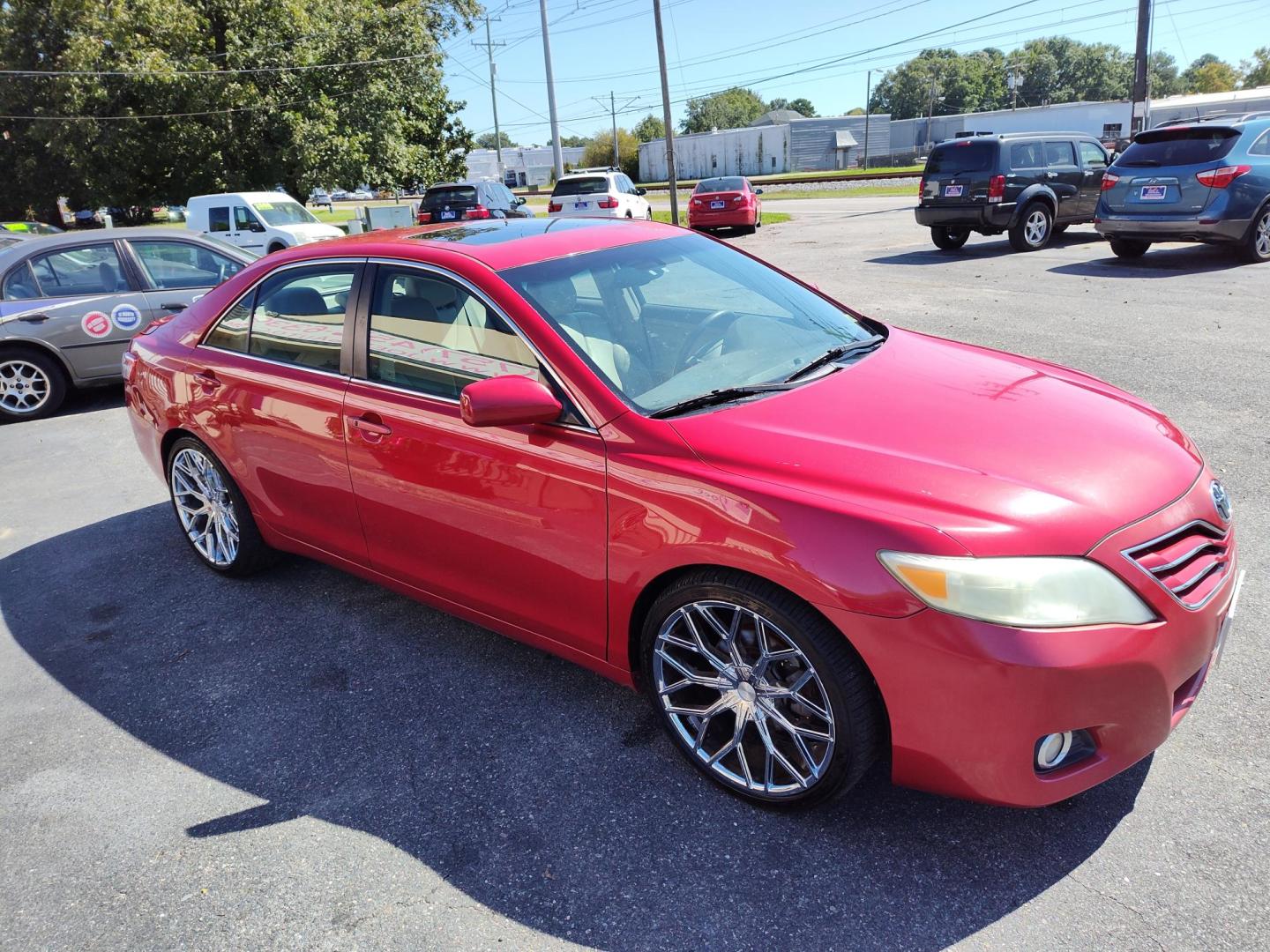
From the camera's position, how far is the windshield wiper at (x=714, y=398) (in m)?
2.81

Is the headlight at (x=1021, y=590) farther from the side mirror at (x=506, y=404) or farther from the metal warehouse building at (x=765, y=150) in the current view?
the metal warehouse building at (x=765, y=150)

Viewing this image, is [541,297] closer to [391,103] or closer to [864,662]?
[864,662]

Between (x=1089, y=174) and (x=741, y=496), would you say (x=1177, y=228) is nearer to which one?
(x=1089, y=174)

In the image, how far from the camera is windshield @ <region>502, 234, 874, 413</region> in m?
3.02

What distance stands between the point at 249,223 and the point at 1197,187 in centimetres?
1794

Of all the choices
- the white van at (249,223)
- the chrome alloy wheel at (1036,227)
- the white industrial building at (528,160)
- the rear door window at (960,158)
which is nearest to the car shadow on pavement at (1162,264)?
the chrome alloy wheel at (1036,227)

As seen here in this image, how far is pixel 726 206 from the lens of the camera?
76.3 feet

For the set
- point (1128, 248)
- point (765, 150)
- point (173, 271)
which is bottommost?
point (1128, 248)

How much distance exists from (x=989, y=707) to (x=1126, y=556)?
0.52 m

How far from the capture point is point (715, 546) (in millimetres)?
2477

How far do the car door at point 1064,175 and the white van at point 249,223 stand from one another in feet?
→ 47.9

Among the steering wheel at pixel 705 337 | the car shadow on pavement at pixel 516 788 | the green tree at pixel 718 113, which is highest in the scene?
the green tree at pixel 718 113

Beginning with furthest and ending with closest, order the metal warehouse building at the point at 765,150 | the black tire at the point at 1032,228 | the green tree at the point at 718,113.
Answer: the green tree at the point at 718,113 < the metal warehouse building at the point at 765,150 < the black tire at the point at 1032,228

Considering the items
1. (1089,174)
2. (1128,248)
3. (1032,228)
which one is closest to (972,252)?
(1032,228)
